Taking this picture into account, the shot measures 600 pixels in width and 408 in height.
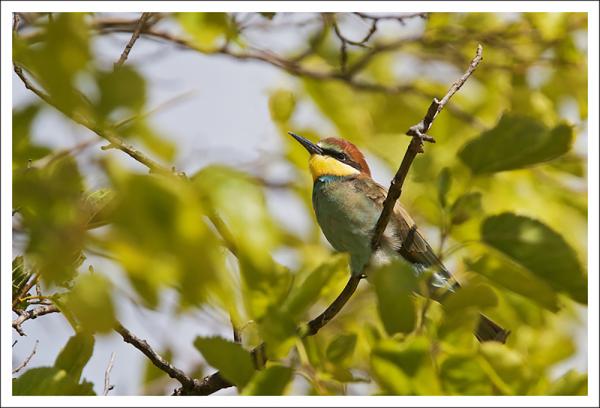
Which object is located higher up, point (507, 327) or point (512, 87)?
point (512, 87)

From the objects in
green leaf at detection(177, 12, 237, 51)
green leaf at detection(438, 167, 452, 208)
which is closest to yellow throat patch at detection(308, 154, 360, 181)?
green leaf at detection(177, 12, 237, 51)

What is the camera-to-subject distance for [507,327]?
138 centimetres

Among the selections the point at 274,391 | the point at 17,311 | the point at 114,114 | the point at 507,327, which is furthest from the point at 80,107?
the point at 507,327

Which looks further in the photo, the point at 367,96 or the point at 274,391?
the point at 367,96

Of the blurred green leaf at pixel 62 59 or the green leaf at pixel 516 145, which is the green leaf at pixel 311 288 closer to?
the green leaf at pixel 516 145

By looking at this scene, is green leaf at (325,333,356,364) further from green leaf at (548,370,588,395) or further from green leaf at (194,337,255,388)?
green leaf at (548,370,588,395)

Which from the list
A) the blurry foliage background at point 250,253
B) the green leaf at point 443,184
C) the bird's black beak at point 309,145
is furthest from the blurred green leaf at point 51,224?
the bird's black beak at point 309,145

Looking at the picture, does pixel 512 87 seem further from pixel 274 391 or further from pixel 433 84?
pixel 274 391

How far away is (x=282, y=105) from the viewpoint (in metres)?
1.57

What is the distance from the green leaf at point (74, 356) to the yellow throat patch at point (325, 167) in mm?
1003

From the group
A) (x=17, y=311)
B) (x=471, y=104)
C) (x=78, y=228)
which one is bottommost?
(x=17, y=311)

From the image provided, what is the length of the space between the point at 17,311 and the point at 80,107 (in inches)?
25.5

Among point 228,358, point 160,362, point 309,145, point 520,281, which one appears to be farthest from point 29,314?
point 309,145

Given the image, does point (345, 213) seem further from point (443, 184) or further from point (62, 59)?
point (62, 59)
